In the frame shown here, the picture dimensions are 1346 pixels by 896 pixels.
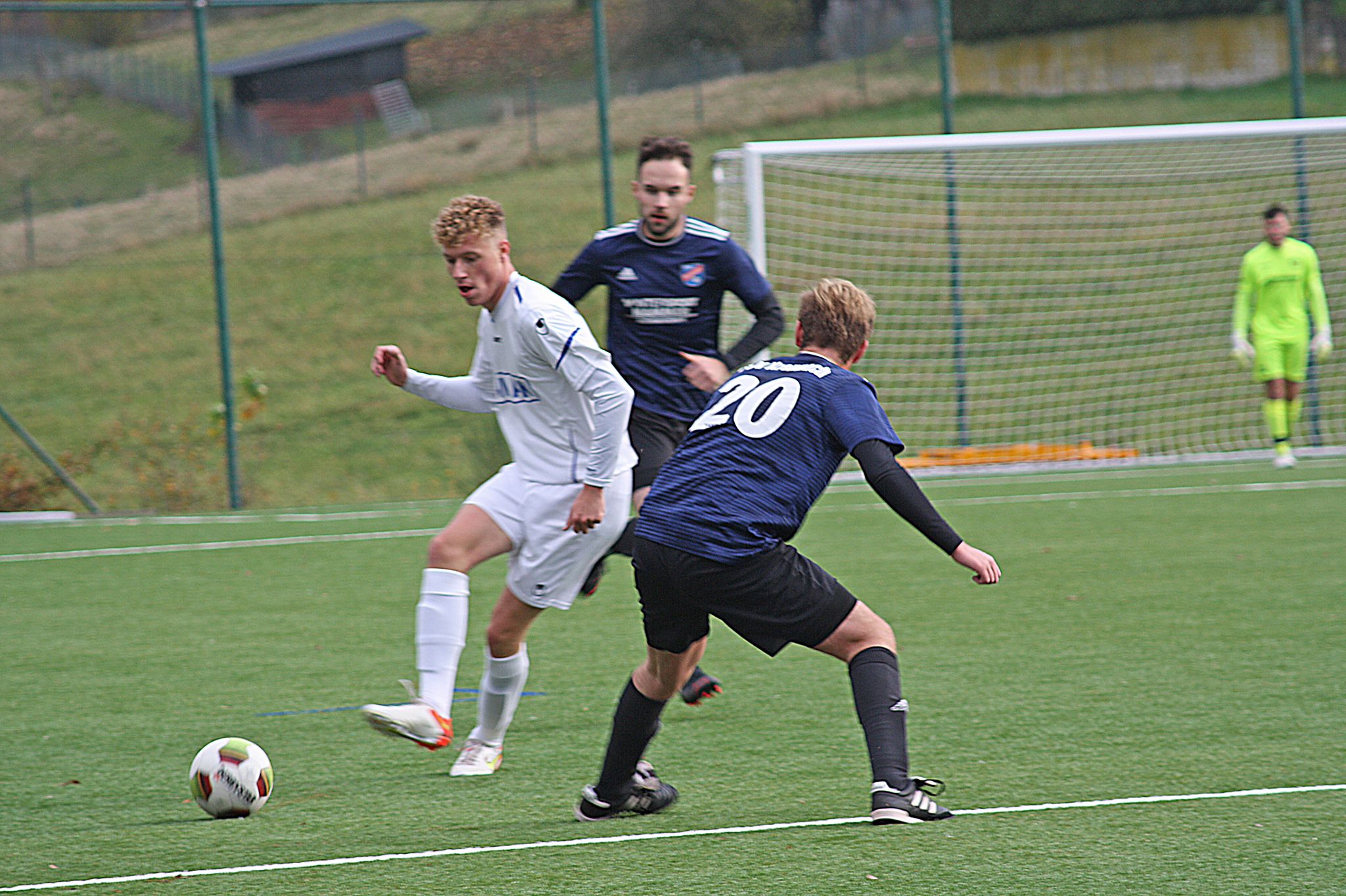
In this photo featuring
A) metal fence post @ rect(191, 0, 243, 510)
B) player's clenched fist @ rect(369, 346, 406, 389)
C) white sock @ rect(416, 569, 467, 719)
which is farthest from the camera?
metal fence post @ rect(191, 0, 243, 510)

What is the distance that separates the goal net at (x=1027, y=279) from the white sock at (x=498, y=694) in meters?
6.82

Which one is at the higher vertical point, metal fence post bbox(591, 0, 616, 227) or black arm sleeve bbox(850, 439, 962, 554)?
metal fence post bbox(591, 0, 616, 227)

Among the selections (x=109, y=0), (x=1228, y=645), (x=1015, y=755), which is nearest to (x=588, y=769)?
(x=1015, y=755)

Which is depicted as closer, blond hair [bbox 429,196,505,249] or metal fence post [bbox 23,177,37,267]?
blond hair [bbox 429,196,505,249]

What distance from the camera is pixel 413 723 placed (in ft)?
12.9

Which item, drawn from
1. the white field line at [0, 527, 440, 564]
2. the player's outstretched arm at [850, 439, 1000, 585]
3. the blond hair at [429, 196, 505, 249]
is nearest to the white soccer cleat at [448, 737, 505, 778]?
the blond hair at [429, 196, 505, 249]

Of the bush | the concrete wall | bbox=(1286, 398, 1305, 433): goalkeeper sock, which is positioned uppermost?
the bush

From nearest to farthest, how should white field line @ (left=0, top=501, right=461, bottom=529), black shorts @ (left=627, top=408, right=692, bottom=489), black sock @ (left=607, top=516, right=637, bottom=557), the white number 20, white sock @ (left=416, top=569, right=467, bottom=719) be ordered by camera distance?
the white number 20
white sock @ (left=416, top=569, right=467, bottom=719)
black sock @ (left=607, top=516, right=637, bottom=557)
black shorts @ (left=627, top=408, right=692, bottom=489)
white field line @ (left=0, top=501, right=461, bottom=529)

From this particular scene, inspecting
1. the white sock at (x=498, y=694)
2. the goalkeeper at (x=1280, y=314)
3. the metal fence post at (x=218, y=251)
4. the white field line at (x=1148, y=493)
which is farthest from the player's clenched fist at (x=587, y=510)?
the goalkeeper at (x=1280, y=314)

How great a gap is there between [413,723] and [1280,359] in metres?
10.0

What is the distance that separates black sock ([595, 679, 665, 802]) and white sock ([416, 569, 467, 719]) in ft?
1.93

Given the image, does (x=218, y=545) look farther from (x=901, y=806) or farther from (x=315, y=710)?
(x=901, y=806)

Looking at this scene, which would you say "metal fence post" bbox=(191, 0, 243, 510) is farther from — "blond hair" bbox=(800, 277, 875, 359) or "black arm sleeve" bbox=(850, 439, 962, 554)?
"black arm sleeve" bbox=(850, 439, 962, 554)

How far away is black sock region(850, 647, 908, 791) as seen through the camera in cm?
360
